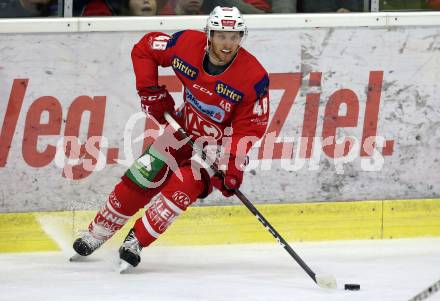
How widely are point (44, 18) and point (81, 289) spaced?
1.72 meters

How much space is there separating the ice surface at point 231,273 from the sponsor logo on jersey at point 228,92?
747 millimetres

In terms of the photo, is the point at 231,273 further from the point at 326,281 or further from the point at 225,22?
the point at 225,22

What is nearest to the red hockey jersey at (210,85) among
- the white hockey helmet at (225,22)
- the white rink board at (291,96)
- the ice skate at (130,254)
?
the white hockey helmet at (225,22)

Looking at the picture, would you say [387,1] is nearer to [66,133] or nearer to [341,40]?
[341,40]

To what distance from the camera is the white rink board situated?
621 cm

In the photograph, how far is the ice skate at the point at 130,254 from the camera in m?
5.43

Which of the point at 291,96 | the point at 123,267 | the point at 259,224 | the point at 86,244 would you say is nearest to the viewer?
the point at 123,267

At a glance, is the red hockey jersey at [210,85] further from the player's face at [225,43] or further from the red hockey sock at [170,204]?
the red hockey sock at [170,204]

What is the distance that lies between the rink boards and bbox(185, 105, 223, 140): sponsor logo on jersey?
752 mm

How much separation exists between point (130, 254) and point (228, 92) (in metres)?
0.79

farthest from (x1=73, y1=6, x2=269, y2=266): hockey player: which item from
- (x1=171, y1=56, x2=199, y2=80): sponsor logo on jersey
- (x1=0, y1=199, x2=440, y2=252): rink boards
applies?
(x1=0, y1=199, x2=440, y2=252): rink boards

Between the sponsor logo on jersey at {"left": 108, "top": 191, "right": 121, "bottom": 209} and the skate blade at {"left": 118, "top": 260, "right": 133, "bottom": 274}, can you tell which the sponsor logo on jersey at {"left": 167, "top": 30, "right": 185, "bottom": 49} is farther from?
the skate blade at {"left": 118, "top": 260, "right": 133, "bottom": 274}

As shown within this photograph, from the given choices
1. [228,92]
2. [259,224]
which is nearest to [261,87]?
[228,92]

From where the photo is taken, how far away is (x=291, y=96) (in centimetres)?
641
